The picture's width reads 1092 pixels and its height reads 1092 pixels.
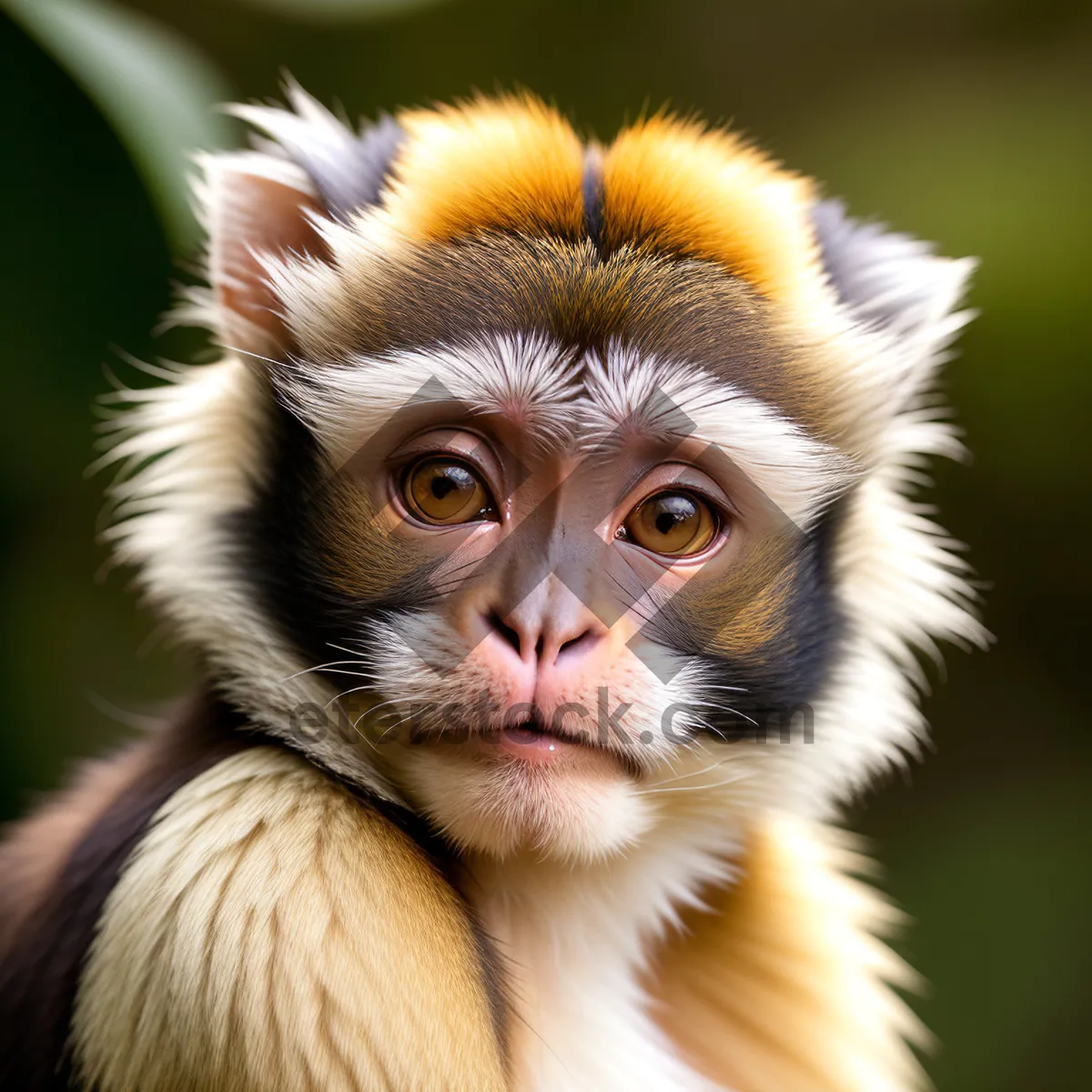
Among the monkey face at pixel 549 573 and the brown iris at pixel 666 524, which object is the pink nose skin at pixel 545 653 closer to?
the monkey face at pixel 549 573

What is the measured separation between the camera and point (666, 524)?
3.73 feet

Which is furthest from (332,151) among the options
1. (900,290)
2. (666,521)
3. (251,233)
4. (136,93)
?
(900,290)

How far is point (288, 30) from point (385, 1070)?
2.40 m

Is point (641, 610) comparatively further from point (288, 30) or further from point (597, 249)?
→ point (288, 30)

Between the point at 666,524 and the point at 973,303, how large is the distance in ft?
6.44

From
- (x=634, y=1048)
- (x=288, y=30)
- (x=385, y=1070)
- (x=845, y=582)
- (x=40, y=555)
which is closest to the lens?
(x=385, y=1070)

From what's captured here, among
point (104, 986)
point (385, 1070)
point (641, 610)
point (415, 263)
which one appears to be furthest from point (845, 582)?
point (104, 986)

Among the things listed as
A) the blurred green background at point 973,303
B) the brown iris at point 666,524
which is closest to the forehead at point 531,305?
the brown iris at point 666,524

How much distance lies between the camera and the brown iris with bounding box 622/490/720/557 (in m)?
1.13

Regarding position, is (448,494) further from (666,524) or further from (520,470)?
(666,524)

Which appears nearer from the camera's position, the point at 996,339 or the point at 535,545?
the point at 535,545

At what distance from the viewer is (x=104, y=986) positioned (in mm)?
972

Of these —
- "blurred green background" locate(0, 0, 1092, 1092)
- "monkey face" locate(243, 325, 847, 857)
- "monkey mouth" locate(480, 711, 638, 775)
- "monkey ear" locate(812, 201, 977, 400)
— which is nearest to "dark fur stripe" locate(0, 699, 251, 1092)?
"monkey face" locate(243, 325, 847, 857)

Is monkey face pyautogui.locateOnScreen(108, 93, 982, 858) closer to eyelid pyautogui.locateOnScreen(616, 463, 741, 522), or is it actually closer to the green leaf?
eyelid pyautogui.locateOnScreen(616, 463, 741, 522)
